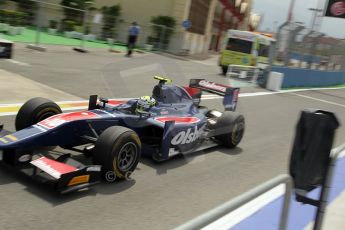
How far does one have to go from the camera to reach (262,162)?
761 cm

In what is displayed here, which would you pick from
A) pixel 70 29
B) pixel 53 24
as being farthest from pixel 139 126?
pixel 70 29

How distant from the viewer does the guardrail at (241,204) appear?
2.30 metres

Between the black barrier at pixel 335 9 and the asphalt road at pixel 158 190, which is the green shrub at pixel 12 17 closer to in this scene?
the asphalt road at pixel 158 190

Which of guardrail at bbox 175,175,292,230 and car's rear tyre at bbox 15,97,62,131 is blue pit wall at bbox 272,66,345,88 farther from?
guardrail at bbox 175,175,292,230

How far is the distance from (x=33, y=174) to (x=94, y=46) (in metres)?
19.5

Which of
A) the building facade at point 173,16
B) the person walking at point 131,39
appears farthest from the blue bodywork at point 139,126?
the person walking at point 131,39

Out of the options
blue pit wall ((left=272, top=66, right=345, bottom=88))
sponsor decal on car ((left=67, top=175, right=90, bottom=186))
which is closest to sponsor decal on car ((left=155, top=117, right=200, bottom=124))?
sponsor decal on car ((left=67, top=175, right=90, bottom=186))

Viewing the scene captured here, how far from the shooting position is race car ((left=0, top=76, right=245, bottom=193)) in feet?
16.3

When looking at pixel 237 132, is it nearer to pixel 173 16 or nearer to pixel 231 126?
pixel 231 126

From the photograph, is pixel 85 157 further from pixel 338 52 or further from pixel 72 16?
pixel 338 52

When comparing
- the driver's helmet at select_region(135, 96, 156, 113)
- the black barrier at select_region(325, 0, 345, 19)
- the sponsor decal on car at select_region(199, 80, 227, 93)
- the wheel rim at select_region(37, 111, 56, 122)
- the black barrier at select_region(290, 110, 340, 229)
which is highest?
the black barrier at select_region(325, 0, 345, 19)

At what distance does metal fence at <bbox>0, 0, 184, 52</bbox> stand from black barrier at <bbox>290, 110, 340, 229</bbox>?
16.0m

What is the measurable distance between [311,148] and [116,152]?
240cm

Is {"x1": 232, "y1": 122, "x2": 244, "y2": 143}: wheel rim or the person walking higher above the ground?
the person walking
